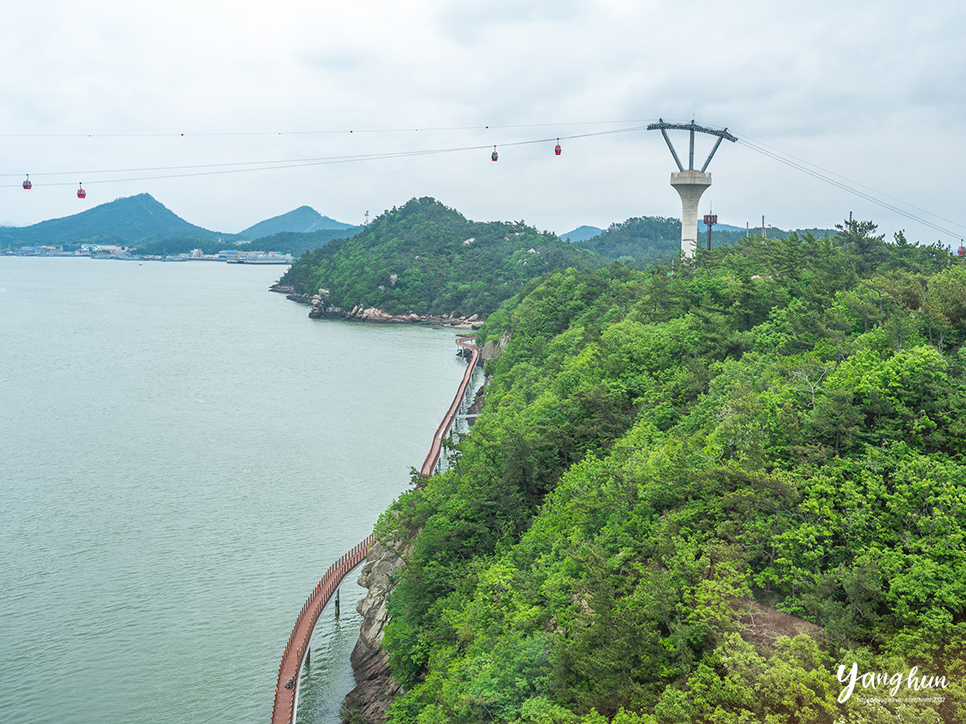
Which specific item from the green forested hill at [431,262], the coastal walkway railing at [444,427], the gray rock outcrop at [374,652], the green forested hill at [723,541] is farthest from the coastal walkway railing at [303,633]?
the green forested hill at [431,262]

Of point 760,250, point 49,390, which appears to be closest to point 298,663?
point 760,250

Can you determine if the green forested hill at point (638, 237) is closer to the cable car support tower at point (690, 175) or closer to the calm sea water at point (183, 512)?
the calm sea water at point (183, 512)

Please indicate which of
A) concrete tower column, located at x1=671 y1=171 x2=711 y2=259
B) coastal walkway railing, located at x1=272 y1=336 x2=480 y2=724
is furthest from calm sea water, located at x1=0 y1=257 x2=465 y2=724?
concrete tower column, located at x1=671 y1=171 x2=711 y2=259

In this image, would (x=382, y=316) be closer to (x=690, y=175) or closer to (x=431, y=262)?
(x=431, y=262)

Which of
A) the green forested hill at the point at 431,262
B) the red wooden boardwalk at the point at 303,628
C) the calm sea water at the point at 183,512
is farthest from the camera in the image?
the green forested hill at the point at 431,262

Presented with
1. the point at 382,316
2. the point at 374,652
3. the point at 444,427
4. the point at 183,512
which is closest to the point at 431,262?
the point at 382,316

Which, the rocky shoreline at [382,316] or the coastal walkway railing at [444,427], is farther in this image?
the rocky shoreline at [382,316]
